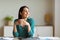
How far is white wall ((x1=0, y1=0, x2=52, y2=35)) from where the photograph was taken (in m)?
4.37

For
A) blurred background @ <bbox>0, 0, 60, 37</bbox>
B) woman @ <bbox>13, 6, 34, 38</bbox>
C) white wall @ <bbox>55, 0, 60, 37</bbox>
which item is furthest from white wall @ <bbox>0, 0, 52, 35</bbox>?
woman @ <bbox>13, 6, 34, 38</bbox>

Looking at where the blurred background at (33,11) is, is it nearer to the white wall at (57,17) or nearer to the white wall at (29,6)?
the white wall at (29,6)

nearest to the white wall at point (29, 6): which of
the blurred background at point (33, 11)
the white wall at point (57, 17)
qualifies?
the blurred background at point (33, 11)

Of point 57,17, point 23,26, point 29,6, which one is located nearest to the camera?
point 23,26

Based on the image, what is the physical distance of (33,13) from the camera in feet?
14.5

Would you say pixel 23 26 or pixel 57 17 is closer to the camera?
pixel 23 26

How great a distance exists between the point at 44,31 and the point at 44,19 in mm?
466

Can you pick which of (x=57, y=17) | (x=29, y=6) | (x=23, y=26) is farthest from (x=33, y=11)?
(x=23, y=26)

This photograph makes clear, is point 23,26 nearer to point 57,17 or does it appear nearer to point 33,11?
point 57,17

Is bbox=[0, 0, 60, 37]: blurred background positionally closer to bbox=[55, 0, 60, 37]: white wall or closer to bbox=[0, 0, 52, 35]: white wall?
bbox=[0, 0, 52, 35]: white wall

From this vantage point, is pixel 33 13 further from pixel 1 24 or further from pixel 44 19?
pixel 1 24

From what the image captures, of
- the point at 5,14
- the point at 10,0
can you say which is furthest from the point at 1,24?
the point at 10,0

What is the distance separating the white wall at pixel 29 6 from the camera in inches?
172

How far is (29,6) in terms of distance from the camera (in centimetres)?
440
